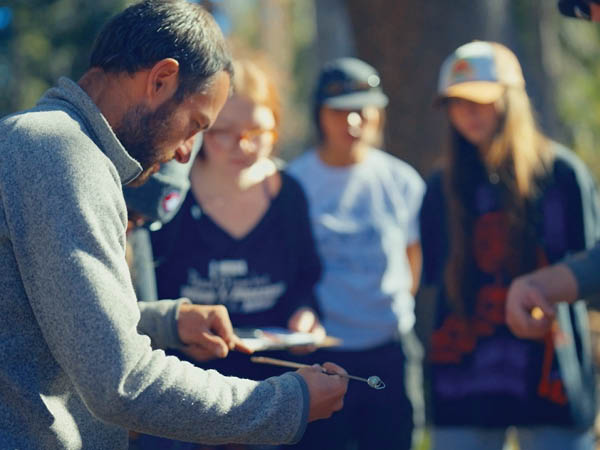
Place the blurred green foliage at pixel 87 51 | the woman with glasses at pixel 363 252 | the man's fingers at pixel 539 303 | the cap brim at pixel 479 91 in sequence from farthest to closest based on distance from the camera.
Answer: the blurred green foliage at pixel 87 51 < the woman with glasses at pixel 363 252 < the cap brim at pixel 479 91 < the man's fingers at pixel 539 303

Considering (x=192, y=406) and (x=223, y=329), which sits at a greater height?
(x=192, y=406)

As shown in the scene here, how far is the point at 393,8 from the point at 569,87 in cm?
1060

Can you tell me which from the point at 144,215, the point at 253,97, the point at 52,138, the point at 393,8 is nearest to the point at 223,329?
the point at 144,215

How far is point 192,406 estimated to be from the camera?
1.77m

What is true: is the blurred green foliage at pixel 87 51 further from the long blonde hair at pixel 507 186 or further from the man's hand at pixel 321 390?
the man's hand at pixel 321 390

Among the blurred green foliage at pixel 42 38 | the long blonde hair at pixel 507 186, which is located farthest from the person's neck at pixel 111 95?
the blurred green foliage at pixel 42 38

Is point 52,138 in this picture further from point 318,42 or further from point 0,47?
point 0,47

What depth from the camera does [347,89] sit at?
14.3ft

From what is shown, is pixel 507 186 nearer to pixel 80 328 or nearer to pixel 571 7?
pixel 571 7

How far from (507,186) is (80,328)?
7.12 feet

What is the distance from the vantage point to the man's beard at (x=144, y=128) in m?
1.99

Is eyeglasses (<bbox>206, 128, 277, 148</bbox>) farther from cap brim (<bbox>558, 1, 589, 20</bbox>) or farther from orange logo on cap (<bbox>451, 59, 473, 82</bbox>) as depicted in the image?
cap brim (<bbox>558, 1, 589, 20</bbox>)

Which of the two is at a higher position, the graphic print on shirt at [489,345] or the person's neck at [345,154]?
the person's neck at [345,154]

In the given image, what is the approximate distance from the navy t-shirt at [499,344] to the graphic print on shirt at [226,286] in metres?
0.77
